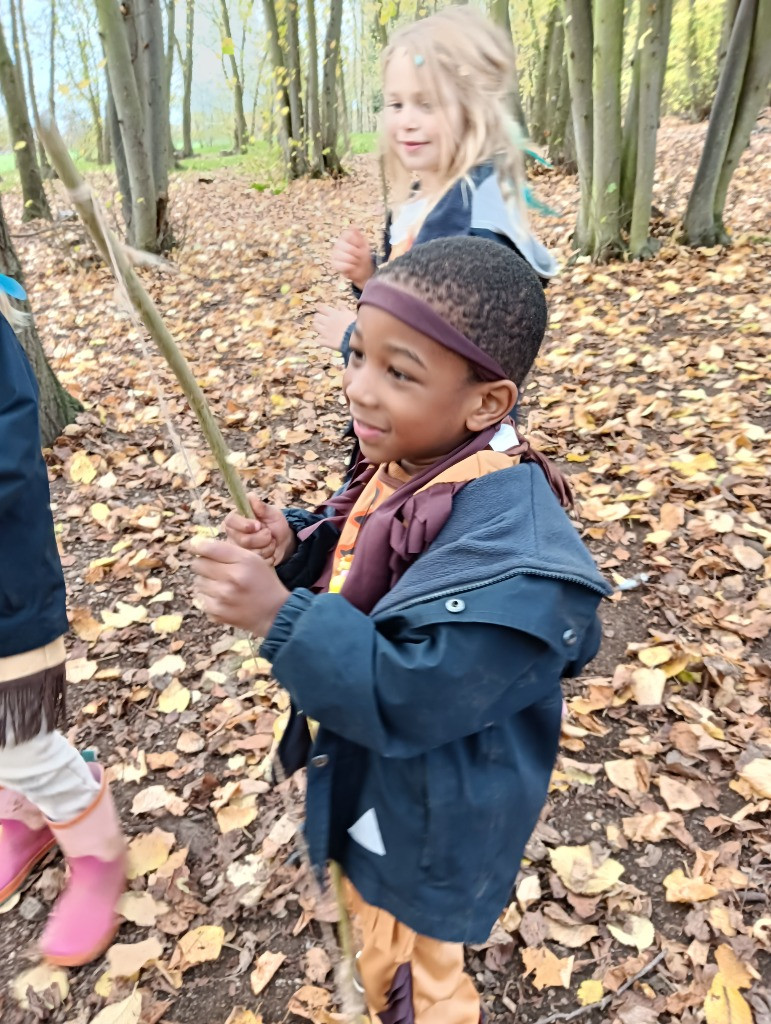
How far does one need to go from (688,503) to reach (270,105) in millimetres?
16538

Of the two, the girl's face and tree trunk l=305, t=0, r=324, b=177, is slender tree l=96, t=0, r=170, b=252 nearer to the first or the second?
tree trunk l=305, t=0, r=324, b=177

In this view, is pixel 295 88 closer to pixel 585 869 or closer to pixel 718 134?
pixel 718 134

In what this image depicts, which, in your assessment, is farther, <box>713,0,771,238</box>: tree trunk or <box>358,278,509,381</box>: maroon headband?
<box>713,0,771,238</box>: tree trunk

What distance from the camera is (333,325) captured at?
2.01 m

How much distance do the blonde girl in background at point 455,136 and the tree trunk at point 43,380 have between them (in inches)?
93.4

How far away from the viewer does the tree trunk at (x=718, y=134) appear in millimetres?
6172

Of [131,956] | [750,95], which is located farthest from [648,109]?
[131,956]

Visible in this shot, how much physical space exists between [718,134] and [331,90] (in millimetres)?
10400

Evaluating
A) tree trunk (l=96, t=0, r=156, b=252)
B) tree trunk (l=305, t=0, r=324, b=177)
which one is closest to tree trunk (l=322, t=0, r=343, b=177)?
tree trunk (l=305, t=0, r=324, b=177)

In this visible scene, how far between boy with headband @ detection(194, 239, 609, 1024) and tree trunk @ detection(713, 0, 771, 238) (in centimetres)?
694

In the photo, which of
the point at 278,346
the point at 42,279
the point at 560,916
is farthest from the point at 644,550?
the point at 42,279

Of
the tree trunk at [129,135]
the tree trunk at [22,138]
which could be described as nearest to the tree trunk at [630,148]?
the tree trunk at [129,135]

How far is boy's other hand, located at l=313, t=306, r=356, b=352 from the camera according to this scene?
199cm

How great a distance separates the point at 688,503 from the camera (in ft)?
11.5
